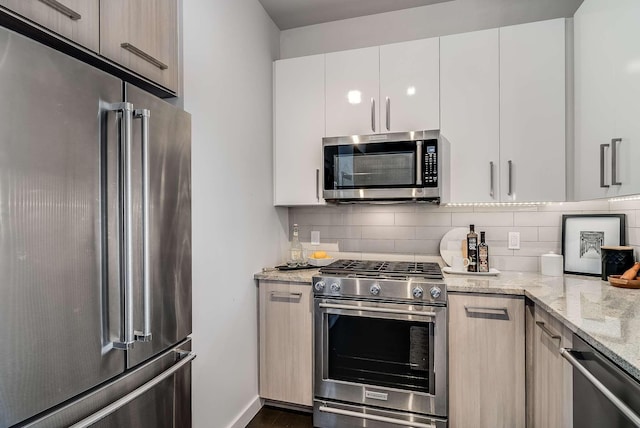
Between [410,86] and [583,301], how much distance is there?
1573mm

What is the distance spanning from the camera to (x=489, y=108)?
7.12 ft

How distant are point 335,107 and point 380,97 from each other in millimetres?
324

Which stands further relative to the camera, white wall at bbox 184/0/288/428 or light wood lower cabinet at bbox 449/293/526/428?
light wood lower cabinet at bbox 449/293/526/428

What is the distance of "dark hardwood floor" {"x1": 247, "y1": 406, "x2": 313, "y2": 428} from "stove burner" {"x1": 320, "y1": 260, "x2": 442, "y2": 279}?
97 cm

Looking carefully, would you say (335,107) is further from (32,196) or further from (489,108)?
(32,196)

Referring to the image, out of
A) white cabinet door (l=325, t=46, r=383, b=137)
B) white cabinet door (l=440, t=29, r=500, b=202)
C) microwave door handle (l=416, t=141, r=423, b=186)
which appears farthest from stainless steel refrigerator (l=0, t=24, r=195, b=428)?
white cabinet door (l=440, t=29, r=500, b=202)

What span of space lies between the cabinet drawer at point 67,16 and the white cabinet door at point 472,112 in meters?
1.92

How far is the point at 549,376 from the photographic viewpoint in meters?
1.55

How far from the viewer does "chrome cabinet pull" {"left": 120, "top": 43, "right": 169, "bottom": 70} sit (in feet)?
4.08

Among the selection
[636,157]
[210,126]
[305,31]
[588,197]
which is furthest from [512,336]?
[305,31]

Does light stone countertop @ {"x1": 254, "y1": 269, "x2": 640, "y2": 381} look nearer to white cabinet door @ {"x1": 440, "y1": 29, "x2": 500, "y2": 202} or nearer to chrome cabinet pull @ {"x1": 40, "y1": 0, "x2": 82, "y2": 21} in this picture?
white cabinet door @ {"x1": 440, "y1": 29, "x2": 500, "y2": 202}

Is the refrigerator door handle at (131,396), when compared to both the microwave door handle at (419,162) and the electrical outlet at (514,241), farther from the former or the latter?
the electrical outlet at (514,241)

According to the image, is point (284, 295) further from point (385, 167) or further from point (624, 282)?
point (624, 282)

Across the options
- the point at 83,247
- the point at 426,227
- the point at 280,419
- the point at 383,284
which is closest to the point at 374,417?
the point at 280,419
